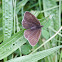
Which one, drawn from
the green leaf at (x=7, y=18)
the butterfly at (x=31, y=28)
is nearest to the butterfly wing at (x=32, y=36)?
the butterfly at (x=31, y=28)

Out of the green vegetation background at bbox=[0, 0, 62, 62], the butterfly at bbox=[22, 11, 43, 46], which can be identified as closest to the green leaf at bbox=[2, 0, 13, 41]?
the green vegetation background at bbox=[0, 0, 62, 62]

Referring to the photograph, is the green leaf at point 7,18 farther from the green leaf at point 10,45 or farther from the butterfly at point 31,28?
the butterfly at point 31,28

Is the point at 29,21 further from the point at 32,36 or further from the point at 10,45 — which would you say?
the point at 10,45

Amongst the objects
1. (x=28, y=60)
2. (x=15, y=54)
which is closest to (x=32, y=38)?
(x=28, y=60)

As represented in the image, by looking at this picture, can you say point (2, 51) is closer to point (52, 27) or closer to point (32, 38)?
point (32, 38)

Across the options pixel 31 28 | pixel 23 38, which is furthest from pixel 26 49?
pixel 31 28

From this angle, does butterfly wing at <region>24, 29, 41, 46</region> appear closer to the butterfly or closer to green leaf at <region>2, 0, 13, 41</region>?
the butterfly
